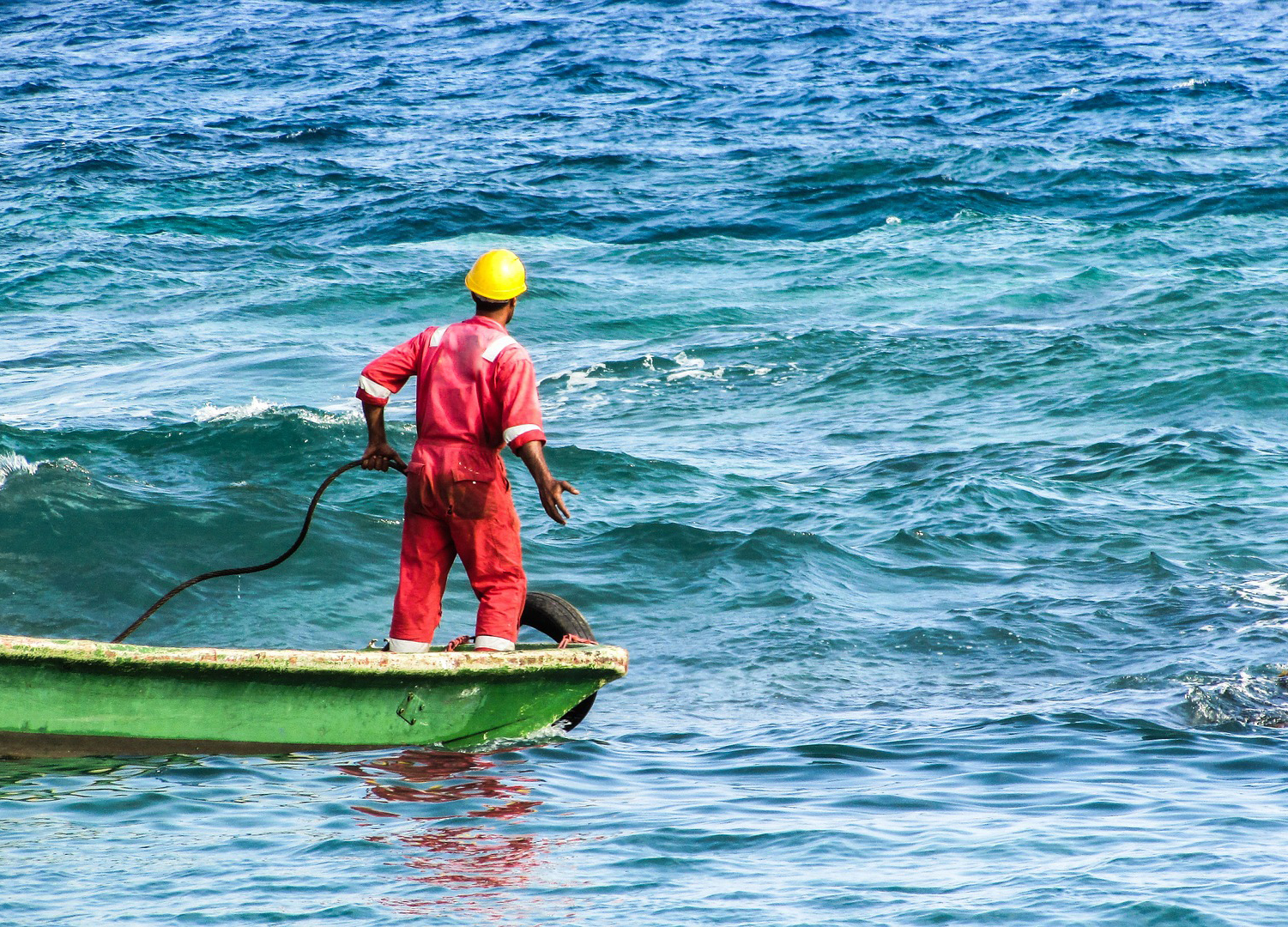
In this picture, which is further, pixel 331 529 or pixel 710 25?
pixel 710 25

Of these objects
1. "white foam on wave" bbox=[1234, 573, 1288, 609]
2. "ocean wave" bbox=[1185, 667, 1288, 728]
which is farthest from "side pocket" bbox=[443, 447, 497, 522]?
"white foam on wave" bbox=[1234, 573, 1288, 609]

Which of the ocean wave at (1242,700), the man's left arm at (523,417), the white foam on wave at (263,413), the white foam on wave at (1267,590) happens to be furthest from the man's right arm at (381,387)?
the white foam on wave at (263,413)

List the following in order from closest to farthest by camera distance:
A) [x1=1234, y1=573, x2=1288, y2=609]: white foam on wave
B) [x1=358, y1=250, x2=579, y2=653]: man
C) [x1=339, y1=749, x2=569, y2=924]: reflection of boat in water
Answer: [x1=339, y1=749, x2=569, y2=924]: reflection of boat in water, [x1=358, y1=250, x2=579, y2=653]: man, [x1=1234, y1=573, x2=1288, y2=609]: white foam on wave

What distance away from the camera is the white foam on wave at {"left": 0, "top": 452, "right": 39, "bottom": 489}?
10594 millimetres

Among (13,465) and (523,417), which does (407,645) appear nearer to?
(523,417)

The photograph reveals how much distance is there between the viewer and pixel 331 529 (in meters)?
10.2

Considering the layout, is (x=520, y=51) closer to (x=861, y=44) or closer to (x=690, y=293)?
(x=861, y=44)

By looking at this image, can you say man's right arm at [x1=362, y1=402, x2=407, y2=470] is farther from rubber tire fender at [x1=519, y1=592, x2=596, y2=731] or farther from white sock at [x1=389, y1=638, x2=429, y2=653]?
rubber tire fender at [x1=519, y1=592, x2=596, y2=731]

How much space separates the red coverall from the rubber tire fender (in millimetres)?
391

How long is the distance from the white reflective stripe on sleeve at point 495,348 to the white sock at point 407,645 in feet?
4.10

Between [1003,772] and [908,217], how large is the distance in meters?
16.0

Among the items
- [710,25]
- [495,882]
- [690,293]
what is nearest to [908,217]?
[690,293]

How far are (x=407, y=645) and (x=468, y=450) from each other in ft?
2.94

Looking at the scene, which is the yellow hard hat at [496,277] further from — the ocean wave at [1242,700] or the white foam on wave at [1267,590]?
the white foam on wave at [1267,590]
